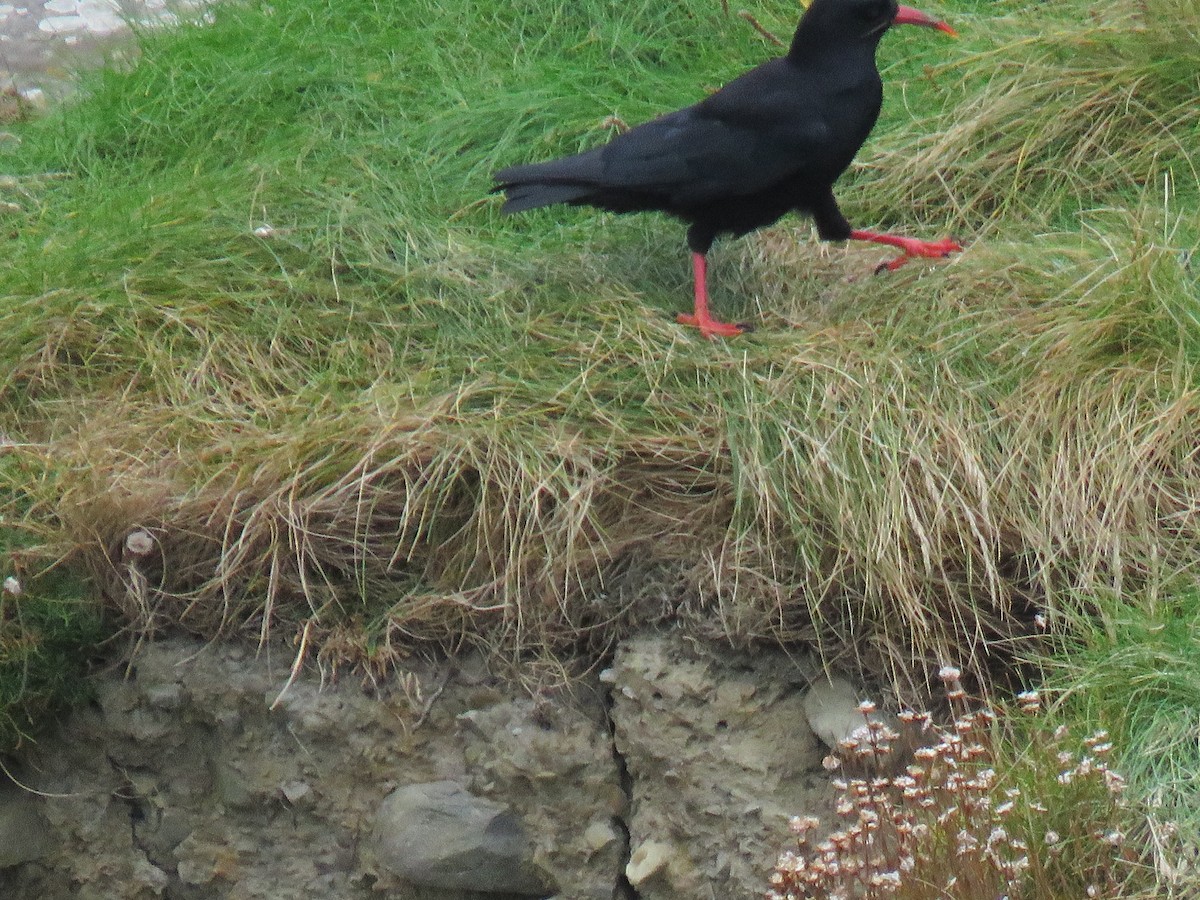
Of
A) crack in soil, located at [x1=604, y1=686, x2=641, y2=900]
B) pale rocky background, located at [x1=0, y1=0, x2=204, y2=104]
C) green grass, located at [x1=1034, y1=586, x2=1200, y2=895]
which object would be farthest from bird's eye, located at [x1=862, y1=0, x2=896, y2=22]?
pale rocky background, located at [x1=0, y1=0, x2=204, y2=104]

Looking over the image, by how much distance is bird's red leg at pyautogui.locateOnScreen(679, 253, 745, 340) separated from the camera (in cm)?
327

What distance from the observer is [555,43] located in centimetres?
455

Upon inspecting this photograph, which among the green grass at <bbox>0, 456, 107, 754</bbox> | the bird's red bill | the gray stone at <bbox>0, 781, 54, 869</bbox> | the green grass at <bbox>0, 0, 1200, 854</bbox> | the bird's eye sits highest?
the bird's eye

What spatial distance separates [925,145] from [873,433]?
1.31 metres

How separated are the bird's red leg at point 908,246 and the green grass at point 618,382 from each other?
0.04 meters

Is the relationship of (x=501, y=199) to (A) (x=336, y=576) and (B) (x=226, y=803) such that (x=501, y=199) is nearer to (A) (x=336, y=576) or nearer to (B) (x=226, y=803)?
(A) (x=336, y=576)

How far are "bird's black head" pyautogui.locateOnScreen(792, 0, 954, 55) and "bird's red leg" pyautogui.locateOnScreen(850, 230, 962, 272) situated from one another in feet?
1.43

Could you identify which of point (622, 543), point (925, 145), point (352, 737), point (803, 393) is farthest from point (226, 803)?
point (925, 145)

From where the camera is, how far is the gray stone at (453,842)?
9.40 feet

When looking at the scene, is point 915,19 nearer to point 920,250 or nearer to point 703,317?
point 920,250

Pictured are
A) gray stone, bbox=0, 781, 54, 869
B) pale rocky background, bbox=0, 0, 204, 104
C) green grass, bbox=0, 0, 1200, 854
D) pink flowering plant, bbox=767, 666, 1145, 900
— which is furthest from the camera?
pale rocky background, bbox=0, 0, 204, 104

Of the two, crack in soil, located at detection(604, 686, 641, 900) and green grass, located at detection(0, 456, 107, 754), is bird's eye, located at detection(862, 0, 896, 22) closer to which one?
crack in soil, located at detection(604, 686, 641, 900)

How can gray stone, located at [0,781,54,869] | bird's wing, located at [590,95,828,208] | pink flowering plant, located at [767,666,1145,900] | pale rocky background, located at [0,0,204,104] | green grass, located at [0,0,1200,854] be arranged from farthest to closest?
pale rocky background, located at [0,0,204,104] < bird's wing, located at [590,95,828,208] < gray stone, located at [0,781,54,869] < green grass, located at [0,0,1200,854] < pink flowering plant, located at [767,666,1145,900]

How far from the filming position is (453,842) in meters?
2.86
